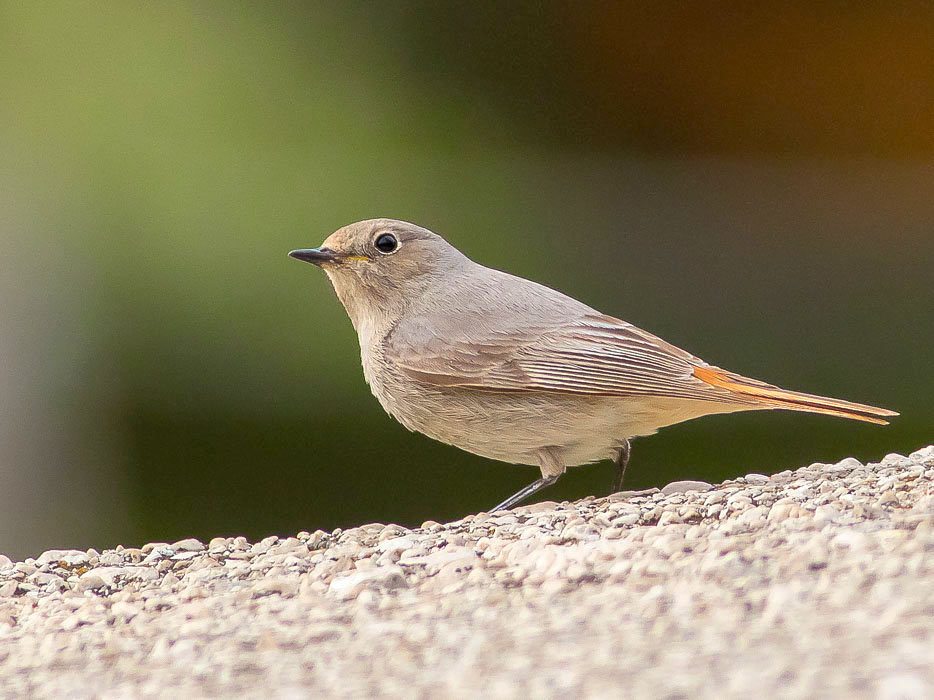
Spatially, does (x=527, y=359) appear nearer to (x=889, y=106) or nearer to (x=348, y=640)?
(x=348, y=640)

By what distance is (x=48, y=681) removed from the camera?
2.42 m

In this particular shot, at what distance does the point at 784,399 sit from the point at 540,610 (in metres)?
1.85

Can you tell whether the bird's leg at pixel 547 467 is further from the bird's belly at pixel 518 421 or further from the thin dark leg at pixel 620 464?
the thin dark leg at pixel 620 464

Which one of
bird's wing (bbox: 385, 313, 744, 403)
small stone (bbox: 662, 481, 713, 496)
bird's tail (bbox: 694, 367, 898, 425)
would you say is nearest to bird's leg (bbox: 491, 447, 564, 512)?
bird's wing (bbox: 385, 313, 744, 403)

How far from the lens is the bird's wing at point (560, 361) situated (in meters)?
4.25

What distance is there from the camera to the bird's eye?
4.95 meters

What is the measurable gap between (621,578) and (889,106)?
5530mm

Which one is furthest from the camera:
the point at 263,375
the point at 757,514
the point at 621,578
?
the point at 263,375

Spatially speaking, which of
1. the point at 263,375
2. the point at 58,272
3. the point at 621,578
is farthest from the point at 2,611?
the point at 58,272

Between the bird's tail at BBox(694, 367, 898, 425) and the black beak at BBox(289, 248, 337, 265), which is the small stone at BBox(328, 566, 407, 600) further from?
the black beak at BBox(289, 248, 337, 265)

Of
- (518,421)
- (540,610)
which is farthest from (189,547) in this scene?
(540,610)

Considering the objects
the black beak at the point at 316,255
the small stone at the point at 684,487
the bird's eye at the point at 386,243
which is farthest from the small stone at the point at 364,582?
the bird's eye at the point at 386,243

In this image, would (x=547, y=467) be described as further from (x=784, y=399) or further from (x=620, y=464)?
(x=784, y=399)

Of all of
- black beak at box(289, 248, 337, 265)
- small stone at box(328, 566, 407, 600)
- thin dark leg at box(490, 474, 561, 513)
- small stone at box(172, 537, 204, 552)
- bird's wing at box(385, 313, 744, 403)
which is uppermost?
black beak at box(289, 248, 337, 265)
